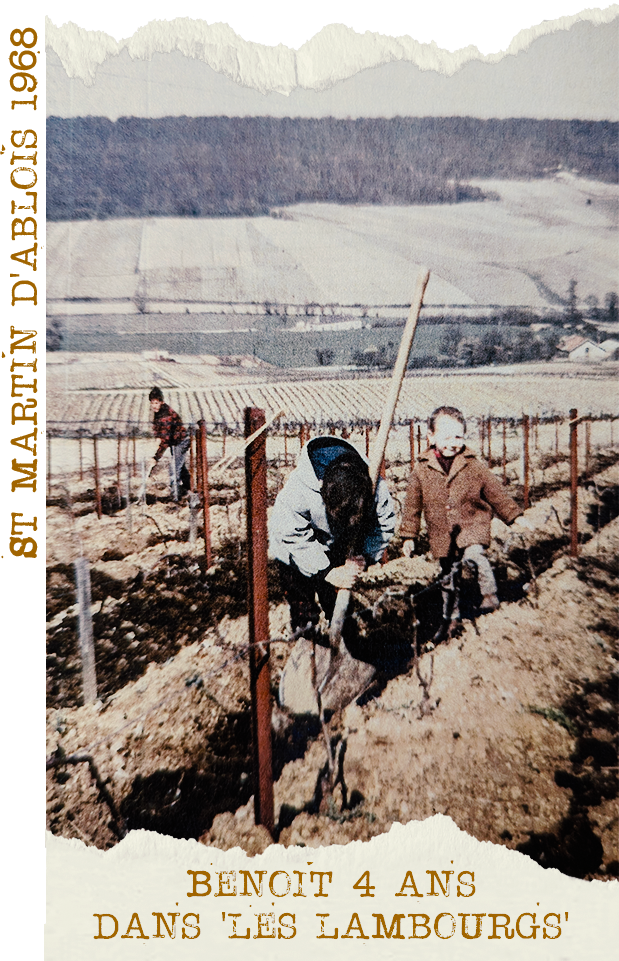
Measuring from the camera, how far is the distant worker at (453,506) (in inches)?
71.5

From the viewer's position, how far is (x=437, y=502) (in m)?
1.82

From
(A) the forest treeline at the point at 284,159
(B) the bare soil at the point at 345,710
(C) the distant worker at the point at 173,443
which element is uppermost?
(A) the forest treeline at the point at 284,159

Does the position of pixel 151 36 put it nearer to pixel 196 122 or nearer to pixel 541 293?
pixel 196 122

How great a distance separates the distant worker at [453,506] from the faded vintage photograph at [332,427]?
0.04 ft

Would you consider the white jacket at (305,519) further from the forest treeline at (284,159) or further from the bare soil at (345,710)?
the forest treeline at (284,159)

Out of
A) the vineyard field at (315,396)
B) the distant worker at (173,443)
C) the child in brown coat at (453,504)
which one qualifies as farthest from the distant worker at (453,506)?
the distant worker at (173,443)

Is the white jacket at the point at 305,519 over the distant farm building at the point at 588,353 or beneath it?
beneath

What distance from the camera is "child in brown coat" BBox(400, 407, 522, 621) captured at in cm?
182

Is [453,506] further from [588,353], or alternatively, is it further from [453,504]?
[588,353]

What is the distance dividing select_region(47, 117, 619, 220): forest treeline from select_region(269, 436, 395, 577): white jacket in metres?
0.97

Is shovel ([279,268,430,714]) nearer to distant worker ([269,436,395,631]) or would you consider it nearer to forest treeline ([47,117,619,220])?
distant worker ([269,436,395,631])

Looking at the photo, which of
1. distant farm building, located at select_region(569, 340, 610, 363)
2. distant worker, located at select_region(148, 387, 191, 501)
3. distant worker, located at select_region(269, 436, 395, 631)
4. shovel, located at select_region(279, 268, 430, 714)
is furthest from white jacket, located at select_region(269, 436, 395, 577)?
distant farm building, located at select_region(569, 340, 610, 363)

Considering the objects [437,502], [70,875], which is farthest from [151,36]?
[70,875]

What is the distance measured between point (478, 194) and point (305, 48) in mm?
830
